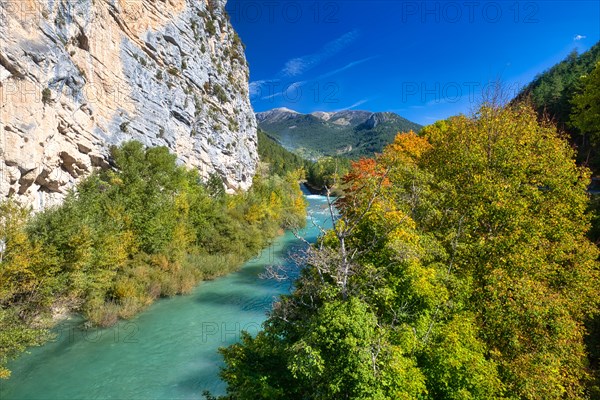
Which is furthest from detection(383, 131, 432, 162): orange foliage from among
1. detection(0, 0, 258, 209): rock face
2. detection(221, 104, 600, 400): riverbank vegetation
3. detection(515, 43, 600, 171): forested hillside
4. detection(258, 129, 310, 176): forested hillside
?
detection(258, 129, 310, 176): forested hillside

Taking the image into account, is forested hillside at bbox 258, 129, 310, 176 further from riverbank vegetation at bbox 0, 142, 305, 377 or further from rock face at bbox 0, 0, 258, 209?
riverbank vegetation at bbox 0, 142, 305, 377

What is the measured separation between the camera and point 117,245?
1766 centimetres

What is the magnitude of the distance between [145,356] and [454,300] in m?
14.3

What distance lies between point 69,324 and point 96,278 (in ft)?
9.59

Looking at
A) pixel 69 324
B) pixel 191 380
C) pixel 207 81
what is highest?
pixel 207 81

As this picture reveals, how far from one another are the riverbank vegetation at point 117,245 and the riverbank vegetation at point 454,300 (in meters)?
3.18

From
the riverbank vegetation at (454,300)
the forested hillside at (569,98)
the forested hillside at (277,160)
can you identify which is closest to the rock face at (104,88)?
the riverbank vegetation at (454,300)

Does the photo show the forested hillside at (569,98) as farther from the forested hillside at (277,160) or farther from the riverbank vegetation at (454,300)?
A: the forested hillside at (277,160)

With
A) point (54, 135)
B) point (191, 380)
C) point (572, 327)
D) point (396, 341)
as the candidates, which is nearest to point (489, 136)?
point (572, 327)

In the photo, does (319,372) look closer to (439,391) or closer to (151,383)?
(439,391)

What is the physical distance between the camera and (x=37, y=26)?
56.7 feet

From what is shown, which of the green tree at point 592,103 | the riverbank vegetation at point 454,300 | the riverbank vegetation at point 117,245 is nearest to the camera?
the riverbank vegetation at point 454,300

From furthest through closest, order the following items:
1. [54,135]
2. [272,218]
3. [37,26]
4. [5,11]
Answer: [272,218]
[54,135]
[37,26]
[5,11]

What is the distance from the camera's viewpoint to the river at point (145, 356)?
11.9 meters
